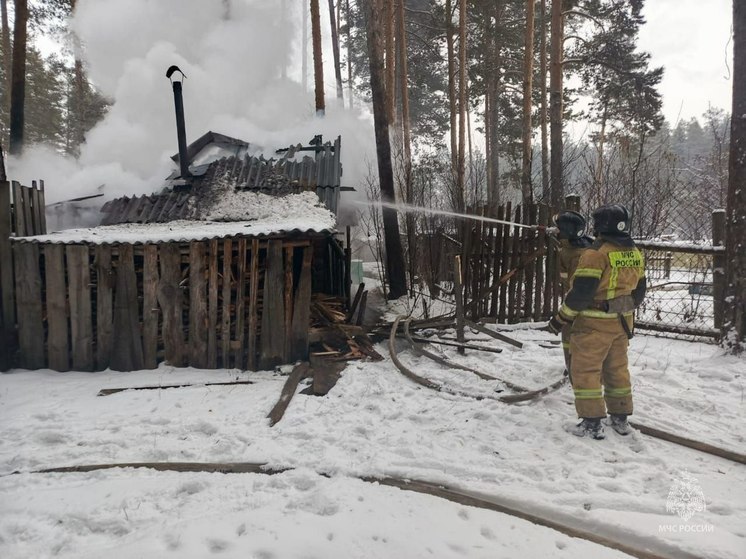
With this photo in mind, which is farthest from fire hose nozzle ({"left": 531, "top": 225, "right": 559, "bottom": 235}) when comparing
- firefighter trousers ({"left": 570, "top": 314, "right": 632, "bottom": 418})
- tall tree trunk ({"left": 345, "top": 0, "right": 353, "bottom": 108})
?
tall tree trunk ({"left": 345, "top": 0, "right": 353, "bottom": 108})

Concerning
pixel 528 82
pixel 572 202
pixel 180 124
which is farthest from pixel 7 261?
pixel 528 82

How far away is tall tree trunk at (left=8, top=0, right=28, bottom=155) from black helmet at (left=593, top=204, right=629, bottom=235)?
46.4 ft

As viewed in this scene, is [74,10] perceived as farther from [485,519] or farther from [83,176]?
[485,519]

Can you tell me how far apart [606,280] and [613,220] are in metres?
0.52

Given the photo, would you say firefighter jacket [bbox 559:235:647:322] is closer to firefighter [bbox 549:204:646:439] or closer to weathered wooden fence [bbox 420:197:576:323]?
firefighter [bbox 549:204:646:439]

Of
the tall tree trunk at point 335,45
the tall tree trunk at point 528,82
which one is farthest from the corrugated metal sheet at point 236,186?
the tall tree trunk at point 335,45

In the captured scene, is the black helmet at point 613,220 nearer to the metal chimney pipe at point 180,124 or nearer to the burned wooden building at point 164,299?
the burned wooden building at point 164,299

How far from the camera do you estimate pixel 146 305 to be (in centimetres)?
545

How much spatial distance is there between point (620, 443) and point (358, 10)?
82.6 feet

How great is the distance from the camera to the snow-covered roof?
5395 mm

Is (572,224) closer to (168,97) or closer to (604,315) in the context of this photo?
(604,315)

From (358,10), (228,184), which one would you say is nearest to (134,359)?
(228,184)

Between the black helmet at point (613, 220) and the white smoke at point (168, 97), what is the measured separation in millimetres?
8270

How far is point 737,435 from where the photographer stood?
3564 mm
